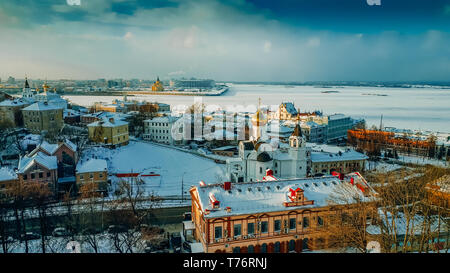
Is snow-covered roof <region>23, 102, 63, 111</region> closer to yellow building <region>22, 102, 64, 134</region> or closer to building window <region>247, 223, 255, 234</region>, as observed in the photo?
yellow building <region>22, 102, 64, 134</region>

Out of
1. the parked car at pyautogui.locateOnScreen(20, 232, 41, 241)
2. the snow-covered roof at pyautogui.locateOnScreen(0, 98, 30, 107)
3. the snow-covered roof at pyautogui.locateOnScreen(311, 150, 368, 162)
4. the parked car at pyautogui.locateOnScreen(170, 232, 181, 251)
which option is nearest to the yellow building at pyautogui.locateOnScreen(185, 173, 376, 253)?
the parked car at pyautogui.locateOnScreen(170, 232, 181, 251)

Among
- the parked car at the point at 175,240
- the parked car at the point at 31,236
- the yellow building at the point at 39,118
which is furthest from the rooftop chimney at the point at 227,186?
the yellow building at the point at 39,118

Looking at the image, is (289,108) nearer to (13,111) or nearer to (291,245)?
(13,111)

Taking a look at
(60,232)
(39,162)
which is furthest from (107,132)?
(60,232)

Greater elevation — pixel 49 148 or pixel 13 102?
pixel 13 102

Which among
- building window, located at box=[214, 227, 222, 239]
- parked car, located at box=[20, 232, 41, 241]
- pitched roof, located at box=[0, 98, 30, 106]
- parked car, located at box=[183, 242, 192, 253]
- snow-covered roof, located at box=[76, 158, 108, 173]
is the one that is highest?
pitched roof, located at box=[0, 98, 30, 106]
